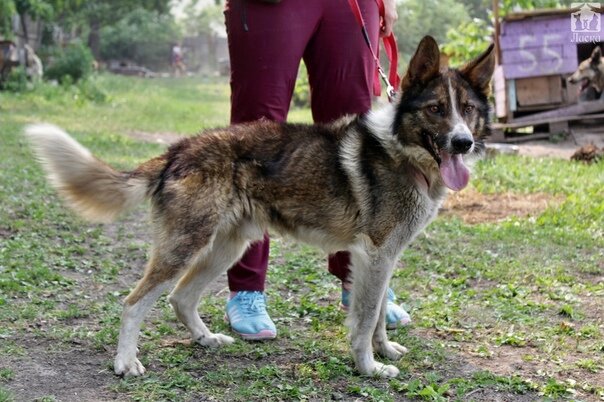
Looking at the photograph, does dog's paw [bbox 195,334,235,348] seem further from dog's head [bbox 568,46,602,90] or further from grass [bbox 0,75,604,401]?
dog's head [bbox 568,46,602,90]

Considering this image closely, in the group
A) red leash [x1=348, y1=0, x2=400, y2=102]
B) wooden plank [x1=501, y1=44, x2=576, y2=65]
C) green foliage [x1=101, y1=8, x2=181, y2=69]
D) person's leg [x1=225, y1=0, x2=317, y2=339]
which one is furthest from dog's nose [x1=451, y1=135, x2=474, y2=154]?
green foliage [x1=101, y1=8, x2=181, y2=69]

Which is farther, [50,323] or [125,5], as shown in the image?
[125,5]

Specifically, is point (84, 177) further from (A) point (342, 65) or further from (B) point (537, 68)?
(B) point (537, 68)

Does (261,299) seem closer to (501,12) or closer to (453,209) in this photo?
(453,209)

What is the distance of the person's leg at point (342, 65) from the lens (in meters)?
A: 4.05

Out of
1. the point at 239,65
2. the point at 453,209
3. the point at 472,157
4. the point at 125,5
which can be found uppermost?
the point at 125,5

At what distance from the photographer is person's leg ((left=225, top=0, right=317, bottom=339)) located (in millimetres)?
3971

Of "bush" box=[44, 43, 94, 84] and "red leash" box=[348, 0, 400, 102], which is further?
"bush" box=[44, 43, 94, 84]

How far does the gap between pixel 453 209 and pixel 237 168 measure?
13.9ft

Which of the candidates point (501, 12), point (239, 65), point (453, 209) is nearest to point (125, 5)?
point (501, 12)

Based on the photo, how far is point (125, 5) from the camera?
35938 millimetres

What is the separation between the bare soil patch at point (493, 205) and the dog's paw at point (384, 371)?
3.60m

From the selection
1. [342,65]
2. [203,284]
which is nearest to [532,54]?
[342,65]

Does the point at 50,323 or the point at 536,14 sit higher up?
the point at 536,14
